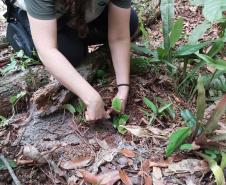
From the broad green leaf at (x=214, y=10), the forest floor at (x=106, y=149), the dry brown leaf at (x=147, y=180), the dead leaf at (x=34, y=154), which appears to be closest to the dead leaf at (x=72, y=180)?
the forest floor at (x=106, y=149)

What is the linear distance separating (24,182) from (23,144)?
0.22m

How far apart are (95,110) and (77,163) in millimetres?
242

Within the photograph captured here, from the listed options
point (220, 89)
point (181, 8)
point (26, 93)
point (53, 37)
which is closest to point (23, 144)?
point (26, 93)

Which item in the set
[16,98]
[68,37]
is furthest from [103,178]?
[68,37]

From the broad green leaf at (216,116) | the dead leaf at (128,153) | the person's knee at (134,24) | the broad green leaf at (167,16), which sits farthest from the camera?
the person's knee at (134,24)

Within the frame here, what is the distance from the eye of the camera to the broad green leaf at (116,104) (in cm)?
191

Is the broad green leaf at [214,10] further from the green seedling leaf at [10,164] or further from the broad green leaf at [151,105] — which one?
the green seedling leaf at [10,164]

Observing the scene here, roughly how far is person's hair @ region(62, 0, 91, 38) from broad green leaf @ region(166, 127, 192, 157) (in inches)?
28.9

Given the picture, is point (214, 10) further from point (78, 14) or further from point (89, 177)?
point (89, 177)

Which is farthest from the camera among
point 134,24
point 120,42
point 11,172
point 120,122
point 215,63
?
point 134,24

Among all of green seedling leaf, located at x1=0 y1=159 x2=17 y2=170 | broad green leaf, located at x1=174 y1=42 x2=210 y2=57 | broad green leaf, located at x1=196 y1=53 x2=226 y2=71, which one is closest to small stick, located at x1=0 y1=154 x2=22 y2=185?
green seedling leaf, located at x1=0 y1=159 x2=17 y2=170

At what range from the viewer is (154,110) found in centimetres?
196

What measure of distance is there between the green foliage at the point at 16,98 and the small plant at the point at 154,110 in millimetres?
602

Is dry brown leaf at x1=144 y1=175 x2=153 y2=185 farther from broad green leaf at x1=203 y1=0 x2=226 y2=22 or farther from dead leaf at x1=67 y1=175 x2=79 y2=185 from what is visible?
broad green leaf at x1=203 y1=0 x2=226 y2=22
